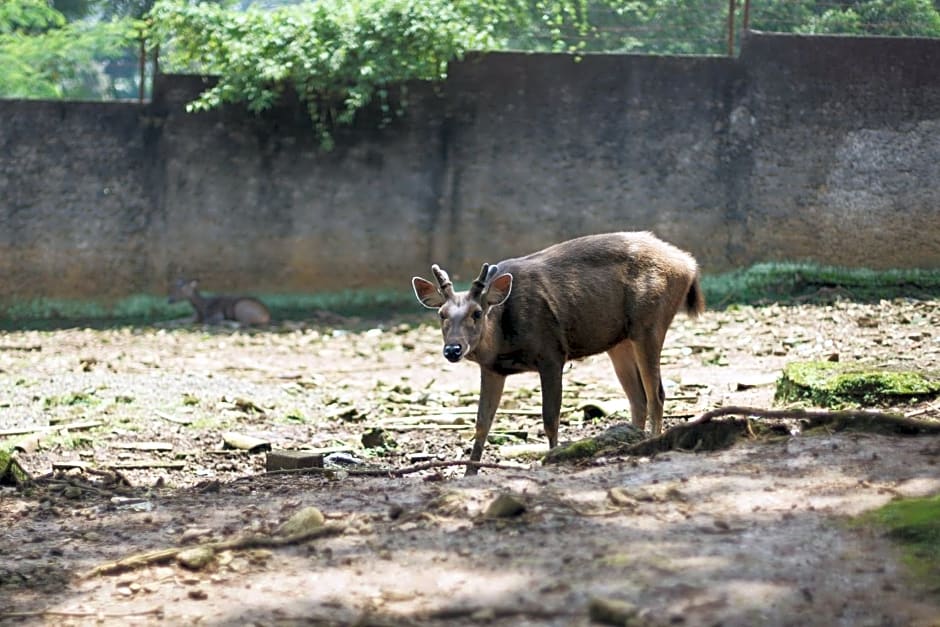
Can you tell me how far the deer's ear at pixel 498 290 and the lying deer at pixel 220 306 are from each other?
8.02m

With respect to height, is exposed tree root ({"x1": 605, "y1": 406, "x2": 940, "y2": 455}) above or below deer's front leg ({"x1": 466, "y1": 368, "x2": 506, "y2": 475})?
above

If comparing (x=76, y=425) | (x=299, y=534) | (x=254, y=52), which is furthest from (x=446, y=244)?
(x=299, y=534)

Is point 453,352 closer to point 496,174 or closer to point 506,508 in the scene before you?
point 506,508

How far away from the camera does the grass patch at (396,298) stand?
1482 cm

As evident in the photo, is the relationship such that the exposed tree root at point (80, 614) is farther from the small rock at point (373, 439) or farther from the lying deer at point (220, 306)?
the lying deer at point (220, 306)

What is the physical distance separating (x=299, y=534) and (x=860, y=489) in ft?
7.43

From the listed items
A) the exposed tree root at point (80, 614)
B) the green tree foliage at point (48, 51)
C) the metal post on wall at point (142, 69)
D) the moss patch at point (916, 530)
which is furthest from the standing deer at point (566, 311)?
the green tree foliage at point (48, 51)

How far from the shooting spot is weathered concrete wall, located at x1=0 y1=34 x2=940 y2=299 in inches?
595

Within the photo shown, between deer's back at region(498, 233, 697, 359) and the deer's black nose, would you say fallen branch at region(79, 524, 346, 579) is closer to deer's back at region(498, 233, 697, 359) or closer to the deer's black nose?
the deer's black nose

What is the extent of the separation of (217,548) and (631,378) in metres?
4.49

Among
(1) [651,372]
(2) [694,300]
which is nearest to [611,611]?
(1) [651,372]

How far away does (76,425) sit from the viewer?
9.86 meters

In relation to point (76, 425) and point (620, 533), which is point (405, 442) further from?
point (620, 533)

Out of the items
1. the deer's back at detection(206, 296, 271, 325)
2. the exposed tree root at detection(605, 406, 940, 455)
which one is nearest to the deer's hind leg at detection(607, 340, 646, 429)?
the exposed tree root at detection(605, 406, 940, 455)
